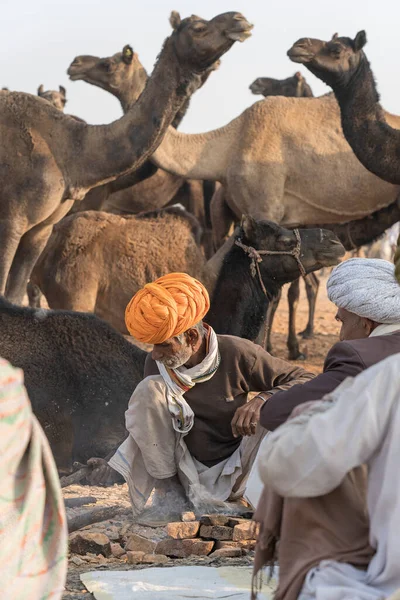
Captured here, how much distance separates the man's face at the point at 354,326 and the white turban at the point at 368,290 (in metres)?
0.04

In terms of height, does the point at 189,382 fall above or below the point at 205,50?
below

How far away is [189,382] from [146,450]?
1.22ft

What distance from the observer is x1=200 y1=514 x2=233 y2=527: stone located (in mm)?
4582

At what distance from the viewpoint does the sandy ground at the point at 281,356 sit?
4.21m

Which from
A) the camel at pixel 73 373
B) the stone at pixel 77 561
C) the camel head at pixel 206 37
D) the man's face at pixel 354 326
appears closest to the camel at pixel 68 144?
the camel head at pixel 206 37

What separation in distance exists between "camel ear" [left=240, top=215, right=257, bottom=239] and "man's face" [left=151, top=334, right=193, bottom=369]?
10.2ft

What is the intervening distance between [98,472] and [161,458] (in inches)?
40.7

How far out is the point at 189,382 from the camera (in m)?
4.95

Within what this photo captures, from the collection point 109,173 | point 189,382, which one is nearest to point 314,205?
point 109,173

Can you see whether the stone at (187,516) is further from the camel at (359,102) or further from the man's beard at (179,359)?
the camel at (359,102)

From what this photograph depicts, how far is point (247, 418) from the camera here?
15.2ft

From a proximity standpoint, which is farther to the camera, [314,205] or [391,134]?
[314,205]

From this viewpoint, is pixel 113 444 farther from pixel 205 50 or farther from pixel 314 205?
pixel 314 205

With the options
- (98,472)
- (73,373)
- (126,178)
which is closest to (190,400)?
(98,472)
